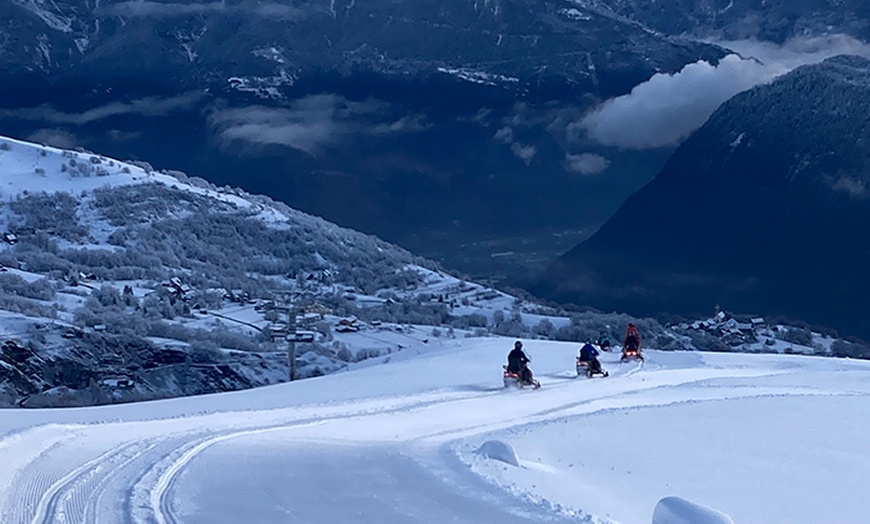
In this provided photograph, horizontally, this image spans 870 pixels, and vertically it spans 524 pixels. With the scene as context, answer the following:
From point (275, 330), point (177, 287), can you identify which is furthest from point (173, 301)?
point (275, 330)

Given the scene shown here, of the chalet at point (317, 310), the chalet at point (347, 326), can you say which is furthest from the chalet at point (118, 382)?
the chalet at point (317, 310)

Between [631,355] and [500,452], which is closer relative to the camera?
[500,452]

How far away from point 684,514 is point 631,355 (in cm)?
2562

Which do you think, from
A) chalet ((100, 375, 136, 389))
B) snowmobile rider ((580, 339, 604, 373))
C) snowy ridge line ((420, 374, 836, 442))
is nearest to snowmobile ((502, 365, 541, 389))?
snowy ridge line ((420, 374, 836, 442))

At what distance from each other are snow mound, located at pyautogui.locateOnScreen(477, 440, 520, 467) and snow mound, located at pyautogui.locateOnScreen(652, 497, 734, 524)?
14.0ft

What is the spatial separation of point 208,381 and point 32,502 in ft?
256

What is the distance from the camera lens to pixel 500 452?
16.0m

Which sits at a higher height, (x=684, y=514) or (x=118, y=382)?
(x=684, y=514)

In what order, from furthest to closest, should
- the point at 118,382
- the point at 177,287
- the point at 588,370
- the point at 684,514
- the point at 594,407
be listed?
the point at 177,287 → the point at 118,382 → the point at 588,370 → the point at 594,407 → the point at 684,514

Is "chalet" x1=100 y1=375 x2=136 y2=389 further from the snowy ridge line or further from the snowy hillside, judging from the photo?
the snowy ridge line

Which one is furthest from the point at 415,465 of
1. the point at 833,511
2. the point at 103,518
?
the point at 833,511

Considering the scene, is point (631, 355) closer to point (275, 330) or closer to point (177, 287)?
point (275, 330)

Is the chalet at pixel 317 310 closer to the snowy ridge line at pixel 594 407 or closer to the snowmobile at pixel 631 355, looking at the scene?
the snowmobile at pixel 631 355

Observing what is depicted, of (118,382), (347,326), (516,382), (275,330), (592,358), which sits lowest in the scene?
(118,382)
